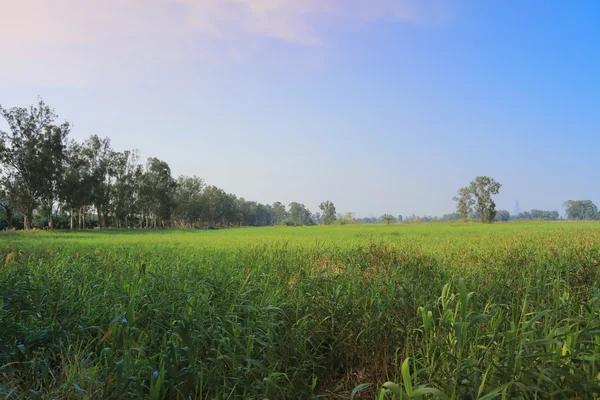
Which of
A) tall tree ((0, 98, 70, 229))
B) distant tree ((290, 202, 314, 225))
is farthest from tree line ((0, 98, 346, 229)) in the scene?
distant tree ((290, 202, 314, 225))

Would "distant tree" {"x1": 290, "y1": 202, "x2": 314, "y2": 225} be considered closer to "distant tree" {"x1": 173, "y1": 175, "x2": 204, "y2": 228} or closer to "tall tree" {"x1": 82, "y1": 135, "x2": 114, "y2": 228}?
"distant tree" {"x1": 173, "y1": 175, "x2": 204, "y2": 228}

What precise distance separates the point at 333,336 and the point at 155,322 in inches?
65.3

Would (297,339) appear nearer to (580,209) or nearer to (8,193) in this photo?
(8,193)

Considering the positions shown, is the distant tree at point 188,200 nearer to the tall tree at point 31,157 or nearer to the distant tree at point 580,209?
the tall tree at point 31,157

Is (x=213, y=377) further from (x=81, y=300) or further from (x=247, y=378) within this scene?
(x=81, y=300)

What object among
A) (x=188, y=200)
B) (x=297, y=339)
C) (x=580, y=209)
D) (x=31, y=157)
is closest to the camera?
(x=297, y=339)

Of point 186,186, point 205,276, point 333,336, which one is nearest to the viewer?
point 333,336

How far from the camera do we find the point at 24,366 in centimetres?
241

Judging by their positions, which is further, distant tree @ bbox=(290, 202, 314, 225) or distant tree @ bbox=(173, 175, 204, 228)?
distant tree @ bbox=(290, 202, 314, 225)

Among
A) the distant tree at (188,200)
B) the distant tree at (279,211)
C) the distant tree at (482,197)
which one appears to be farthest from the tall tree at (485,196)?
the distant tree at (279,211)

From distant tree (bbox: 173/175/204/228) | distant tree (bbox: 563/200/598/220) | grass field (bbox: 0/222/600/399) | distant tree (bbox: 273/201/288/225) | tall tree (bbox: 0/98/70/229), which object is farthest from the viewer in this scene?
distant tree (bbox: 273/201/288/225)

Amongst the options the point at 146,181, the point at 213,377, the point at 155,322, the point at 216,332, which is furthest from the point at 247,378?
the point at 146,181

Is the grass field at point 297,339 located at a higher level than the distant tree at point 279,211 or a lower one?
lower

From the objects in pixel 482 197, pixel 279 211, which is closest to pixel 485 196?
pixel 482 197
